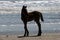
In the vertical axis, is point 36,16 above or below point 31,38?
above

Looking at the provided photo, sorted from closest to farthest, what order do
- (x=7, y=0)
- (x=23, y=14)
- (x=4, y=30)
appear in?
(x=23, y=14) → (x=4, y=30) → (x=7, y=0)

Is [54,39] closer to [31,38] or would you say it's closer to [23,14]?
[31,38]

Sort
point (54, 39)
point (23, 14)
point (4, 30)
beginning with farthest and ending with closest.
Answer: point (4, 30)
point (23, 14)
point (54, 39)

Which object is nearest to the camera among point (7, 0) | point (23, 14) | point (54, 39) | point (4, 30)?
point (54, 39)

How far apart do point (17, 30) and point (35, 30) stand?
3.06 ft

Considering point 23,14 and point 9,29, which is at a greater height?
point 23,14

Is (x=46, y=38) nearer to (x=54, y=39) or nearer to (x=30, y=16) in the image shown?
(x=54, y=39)

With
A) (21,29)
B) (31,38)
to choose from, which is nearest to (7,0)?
(21,29)

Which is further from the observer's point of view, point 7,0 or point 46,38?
point 7,0

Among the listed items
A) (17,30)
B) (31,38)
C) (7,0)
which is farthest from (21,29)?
(7,0)

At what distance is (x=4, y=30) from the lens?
550 inches

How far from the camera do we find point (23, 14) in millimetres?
11961

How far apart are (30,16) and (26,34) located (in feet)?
2.89

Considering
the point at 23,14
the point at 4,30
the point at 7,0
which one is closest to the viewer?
the point at 23,14
